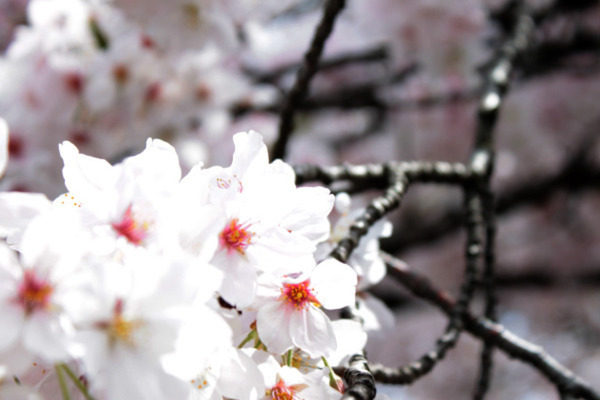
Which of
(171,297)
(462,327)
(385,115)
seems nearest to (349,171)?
(462,327)

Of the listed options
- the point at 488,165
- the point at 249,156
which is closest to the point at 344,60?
the point at 488,165

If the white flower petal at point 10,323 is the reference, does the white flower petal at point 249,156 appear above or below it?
above

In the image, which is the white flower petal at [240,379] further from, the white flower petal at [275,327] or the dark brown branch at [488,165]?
the dark brown branch at [488,165]

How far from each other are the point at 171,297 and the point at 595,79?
2.80 m

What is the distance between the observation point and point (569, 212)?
2.61 meters

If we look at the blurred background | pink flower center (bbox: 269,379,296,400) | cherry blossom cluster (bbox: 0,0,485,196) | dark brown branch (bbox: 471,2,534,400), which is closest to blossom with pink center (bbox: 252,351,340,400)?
pink flower center (bbox: 269,379,296,400)

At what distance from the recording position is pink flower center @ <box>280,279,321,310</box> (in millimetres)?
394

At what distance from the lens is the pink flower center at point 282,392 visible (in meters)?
0.38

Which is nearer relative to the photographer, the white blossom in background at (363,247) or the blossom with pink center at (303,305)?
the blossom with pink center at (303,305)

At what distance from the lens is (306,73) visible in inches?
30.4

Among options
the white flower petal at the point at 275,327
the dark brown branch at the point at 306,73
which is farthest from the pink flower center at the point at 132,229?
the dark brown branch at the point at 306,73

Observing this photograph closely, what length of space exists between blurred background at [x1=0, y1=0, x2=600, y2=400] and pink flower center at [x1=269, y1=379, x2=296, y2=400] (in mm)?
241

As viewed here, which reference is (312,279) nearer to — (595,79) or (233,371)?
(233,371)

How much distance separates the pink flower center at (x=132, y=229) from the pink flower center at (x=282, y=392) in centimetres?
14
